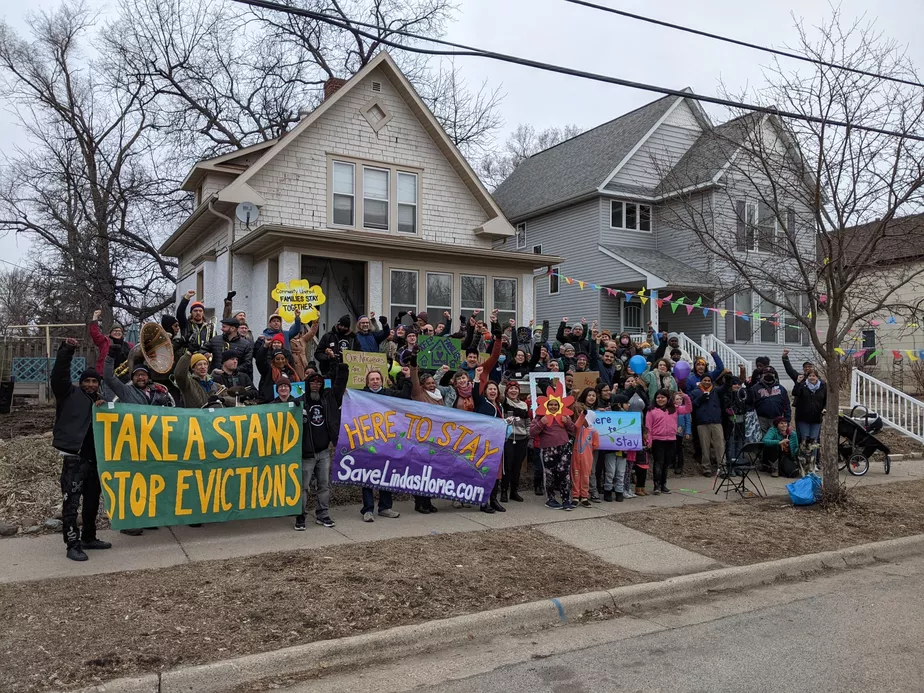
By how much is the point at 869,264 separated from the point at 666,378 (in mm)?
3539

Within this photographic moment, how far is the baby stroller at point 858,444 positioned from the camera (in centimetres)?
1261

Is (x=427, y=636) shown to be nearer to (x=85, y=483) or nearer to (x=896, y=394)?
(x=85, y=483)

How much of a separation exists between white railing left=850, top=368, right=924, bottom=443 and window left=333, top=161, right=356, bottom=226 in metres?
12.2

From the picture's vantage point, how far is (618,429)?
10.2m

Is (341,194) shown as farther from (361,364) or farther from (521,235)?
(521,235)

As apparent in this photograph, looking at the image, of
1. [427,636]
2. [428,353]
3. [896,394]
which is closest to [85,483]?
[427,636]

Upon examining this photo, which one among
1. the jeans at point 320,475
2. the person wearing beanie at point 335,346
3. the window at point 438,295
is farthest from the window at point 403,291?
the jeans at point 320,475

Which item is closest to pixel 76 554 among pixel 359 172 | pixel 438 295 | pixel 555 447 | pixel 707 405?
pixel 555 447

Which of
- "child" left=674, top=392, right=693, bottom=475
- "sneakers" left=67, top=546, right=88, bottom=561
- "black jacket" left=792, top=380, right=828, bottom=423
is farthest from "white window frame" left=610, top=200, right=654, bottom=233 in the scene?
"sneakers" left=67, top=546, right=88, bottom=561

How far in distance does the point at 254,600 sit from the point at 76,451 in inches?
102

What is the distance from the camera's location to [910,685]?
4.44 metres

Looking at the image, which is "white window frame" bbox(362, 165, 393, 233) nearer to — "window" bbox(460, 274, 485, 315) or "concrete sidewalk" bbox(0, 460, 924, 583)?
"window" bbox(460, 274, 485, 315)

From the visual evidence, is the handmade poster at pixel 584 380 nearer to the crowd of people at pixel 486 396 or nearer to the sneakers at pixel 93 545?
the crowd of people at pixel 486 396

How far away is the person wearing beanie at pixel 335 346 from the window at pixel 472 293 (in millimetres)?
5943
